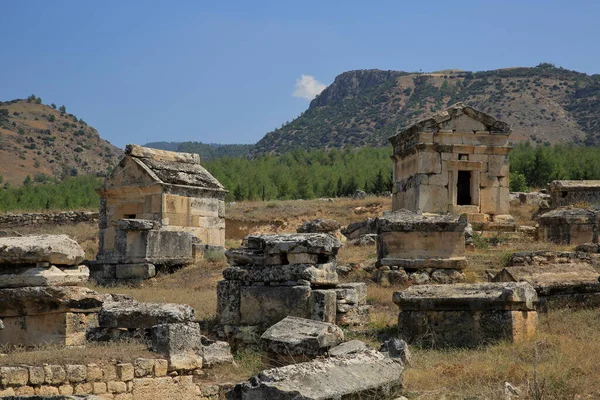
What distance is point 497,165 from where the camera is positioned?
20.7 m

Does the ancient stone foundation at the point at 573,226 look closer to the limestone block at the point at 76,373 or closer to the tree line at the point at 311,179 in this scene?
the limestone block at the point at 76,373

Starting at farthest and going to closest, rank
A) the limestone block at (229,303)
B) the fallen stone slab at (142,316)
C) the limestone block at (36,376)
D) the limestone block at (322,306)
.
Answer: the limestone block at (229,303), the limestone block at (322,306), the fallen stone slab at (142,316), the limestone block at (36,376)

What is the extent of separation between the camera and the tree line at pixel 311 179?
4347 centimetres

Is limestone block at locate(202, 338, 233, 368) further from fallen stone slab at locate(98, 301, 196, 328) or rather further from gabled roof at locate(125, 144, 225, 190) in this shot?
gabled roof at locate(125, 144, 225, 190)

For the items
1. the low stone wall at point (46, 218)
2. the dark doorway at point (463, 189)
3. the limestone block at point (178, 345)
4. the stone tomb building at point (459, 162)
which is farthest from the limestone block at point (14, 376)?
the low stone wall at point (46, 218)

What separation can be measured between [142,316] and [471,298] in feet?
11.3

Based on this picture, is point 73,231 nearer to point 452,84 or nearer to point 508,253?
point 508,253

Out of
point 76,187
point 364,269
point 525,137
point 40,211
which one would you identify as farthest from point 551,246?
point 525,137

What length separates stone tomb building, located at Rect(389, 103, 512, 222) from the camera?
800 inches

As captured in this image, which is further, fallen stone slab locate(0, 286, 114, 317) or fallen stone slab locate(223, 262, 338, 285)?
fallen stone slab locate(223, 262, 338, 285)

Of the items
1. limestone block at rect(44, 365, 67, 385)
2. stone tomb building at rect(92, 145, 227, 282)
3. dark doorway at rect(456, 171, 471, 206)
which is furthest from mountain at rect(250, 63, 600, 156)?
limestone block at rect(44, 365, 67, 385)

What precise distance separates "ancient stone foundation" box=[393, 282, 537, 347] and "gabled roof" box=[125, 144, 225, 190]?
9.94 meters

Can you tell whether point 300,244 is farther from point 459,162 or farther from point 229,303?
point 459,162

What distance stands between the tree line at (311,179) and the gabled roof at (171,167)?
75.5ft
